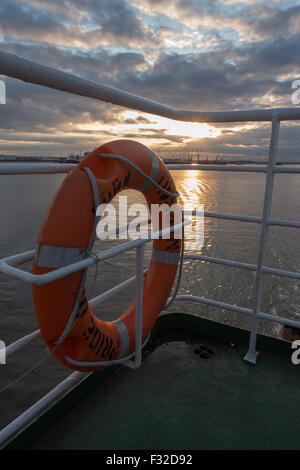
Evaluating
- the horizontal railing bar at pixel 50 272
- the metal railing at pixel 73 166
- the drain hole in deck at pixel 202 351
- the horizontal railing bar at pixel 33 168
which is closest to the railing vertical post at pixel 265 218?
the metal railing at pixel 73 166

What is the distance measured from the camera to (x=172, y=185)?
155cm

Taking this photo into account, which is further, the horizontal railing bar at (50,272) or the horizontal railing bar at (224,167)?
the horizontal railing bar at (224,167)

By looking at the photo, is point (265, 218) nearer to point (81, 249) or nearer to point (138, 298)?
point (138, 298)

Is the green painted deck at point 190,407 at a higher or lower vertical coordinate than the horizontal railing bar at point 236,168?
lower

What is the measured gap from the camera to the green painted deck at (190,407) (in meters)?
1.21

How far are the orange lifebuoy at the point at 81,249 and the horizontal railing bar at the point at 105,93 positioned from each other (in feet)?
0.58

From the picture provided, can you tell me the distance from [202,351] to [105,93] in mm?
1423

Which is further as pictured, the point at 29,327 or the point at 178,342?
the point at 29,327

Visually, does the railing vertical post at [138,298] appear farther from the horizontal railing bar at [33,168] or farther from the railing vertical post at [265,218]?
the railing vertical post at [265,218]

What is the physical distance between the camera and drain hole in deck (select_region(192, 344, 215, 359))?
1737 millimetres
